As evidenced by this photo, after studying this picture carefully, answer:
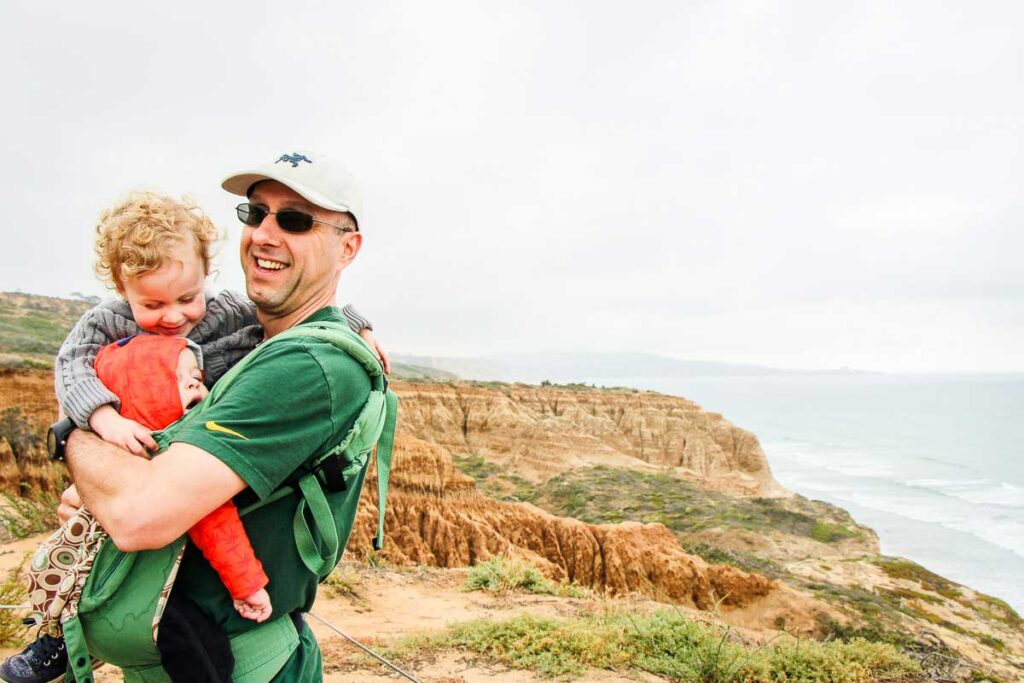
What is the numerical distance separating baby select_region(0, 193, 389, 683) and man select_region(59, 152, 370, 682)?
0.25ft

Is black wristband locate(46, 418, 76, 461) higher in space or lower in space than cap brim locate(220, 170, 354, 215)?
lower

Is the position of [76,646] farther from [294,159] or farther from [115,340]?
[294,159]

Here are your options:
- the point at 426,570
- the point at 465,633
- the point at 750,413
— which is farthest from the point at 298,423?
the point at 750,413

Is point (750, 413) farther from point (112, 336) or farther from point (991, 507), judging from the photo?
point (112, 336)

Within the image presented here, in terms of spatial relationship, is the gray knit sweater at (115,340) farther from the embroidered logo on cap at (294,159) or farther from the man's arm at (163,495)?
the embroidered logo on cap at (294,159)

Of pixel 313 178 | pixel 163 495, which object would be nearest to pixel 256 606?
pixel 163 495

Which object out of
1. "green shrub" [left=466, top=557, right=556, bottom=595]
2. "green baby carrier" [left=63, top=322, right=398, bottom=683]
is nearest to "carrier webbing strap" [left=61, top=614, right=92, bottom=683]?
"green baby carrier" [left=63, top=322, right=398, bottom=683]

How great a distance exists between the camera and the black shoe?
2121 mm

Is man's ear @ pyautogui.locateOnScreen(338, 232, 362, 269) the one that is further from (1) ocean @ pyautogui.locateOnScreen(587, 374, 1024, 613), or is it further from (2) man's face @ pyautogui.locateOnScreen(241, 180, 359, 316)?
(1) ocean @ pyautogui.locateOnScreen(587, 374, 1024, 613)

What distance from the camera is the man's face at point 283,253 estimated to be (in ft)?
6.99

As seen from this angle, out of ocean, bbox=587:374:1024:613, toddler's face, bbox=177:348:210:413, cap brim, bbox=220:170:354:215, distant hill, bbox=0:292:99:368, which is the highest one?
cap brim, bbox=220:170:354:215

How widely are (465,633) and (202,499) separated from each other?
5573 millimetres

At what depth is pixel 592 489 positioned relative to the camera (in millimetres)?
33031

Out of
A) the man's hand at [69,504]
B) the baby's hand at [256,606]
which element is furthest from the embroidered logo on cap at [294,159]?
the baby's hand at [256,606]
